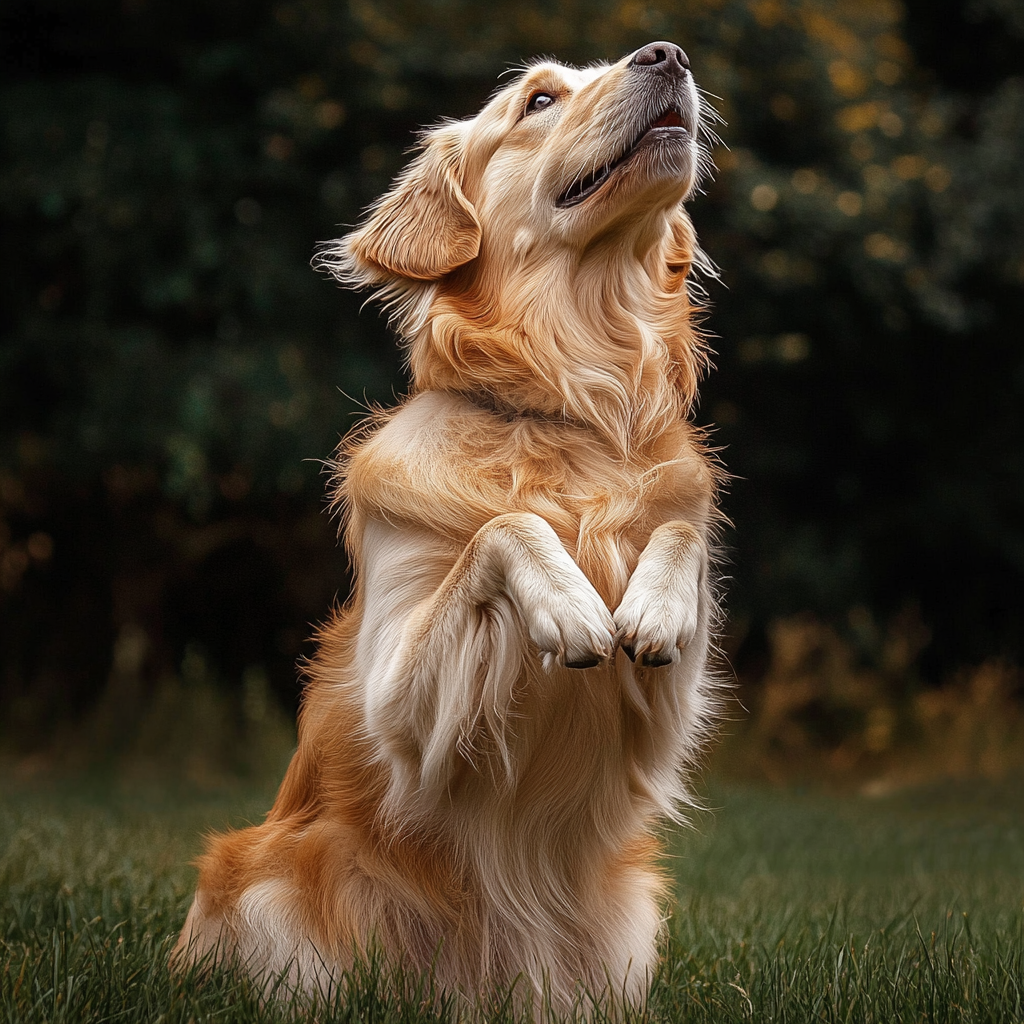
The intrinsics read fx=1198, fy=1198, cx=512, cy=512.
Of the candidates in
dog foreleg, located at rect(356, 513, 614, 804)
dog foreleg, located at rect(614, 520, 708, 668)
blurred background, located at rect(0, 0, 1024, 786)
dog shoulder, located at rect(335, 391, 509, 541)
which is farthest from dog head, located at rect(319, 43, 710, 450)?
blurred background, located at rect(0, 0, 1024, 786)

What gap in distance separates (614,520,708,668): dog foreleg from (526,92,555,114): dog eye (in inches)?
52.8

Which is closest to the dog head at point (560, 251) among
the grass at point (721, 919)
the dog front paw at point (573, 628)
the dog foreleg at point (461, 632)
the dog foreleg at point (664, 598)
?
the dog foreleg at point (664, 598)

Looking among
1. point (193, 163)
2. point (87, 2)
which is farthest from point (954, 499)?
point (87, 2)

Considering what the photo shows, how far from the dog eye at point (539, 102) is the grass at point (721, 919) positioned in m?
2.33

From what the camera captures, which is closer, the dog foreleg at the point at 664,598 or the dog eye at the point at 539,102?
the dog foreleg at the point at 664,598

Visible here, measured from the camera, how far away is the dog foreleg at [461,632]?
2.54 m

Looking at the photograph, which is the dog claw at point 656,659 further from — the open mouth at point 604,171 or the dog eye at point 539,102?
the dog eye at point 539,102

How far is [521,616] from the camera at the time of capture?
262cm

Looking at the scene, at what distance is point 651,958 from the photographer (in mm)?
3086

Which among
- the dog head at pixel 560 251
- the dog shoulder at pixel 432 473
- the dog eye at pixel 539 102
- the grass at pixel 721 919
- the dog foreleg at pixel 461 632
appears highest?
the dog eye at pixel 539 102

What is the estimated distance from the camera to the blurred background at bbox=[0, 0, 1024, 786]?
7855 mm

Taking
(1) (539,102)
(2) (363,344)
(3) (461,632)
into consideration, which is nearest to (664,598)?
(3) (461,632)

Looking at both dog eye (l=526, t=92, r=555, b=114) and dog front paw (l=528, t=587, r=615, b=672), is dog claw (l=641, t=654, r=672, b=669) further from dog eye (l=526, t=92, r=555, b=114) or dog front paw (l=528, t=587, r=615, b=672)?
dog eye (l=526, t=92, r=555, b=114)

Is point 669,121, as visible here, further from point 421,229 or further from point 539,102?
point 421,229
